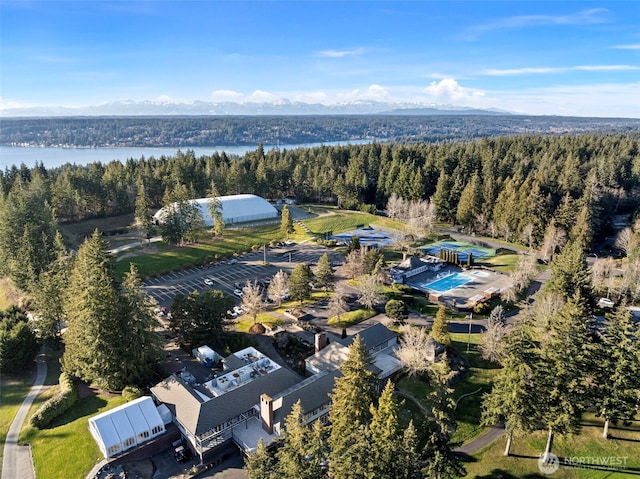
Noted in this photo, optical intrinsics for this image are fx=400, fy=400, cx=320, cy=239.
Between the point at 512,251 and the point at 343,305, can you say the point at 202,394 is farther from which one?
the point at 512,251

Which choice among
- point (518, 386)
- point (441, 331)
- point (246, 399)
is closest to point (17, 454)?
point (246, 399)

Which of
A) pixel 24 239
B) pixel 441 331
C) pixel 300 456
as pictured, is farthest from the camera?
pixel 24 239

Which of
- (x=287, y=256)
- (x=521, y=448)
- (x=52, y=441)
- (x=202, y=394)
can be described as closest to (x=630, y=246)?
(x=521, y=448)

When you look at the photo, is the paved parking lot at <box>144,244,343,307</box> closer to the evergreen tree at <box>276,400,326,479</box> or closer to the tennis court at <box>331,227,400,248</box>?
the tennis court at <box>331,227,400,248</box>

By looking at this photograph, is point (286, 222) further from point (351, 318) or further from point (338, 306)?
point (351, 318)

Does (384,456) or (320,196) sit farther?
(320,196)

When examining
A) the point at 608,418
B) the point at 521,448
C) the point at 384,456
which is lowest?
the point at 521,448

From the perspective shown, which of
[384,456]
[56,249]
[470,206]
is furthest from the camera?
[470,206]
